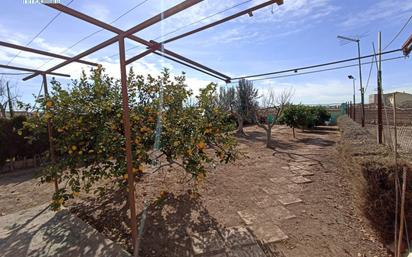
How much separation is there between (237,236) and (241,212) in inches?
26.6

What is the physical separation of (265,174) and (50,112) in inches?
169

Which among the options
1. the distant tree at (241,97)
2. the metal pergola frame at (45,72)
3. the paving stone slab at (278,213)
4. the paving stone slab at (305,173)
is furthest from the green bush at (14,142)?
the distant tree at (241,97)

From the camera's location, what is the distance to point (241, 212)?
3646mm

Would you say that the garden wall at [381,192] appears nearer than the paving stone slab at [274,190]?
Yes

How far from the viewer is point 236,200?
4.09 m

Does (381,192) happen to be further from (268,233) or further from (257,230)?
(257,230)

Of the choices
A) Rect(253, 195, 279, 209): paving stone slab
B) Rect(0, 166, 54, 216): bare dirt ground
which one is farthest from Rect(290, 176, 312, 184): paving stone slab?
Rect(0, 166, 54, 216): bare dirt ground

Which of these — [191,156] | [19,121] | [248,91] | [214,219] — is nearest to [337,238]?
[214,219]

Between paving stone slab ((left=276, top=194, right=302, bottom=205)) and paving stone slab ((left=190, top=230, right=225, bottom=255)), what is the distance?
1.42 meters

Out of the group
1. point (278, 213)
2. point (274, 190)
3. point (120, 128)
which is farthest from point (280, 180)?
point (120, 128)

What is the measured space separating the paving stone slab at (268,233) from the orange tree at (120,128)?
0.98 metres

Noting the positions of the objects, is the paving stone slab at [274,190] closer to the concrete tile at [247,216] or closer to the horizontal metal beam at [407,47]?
the concrete tile at [247,216]

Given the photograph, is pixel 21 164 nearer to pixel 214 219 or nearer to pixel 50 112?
pixel 50 112

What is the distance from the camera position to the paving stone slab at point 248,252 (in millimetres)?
2629
